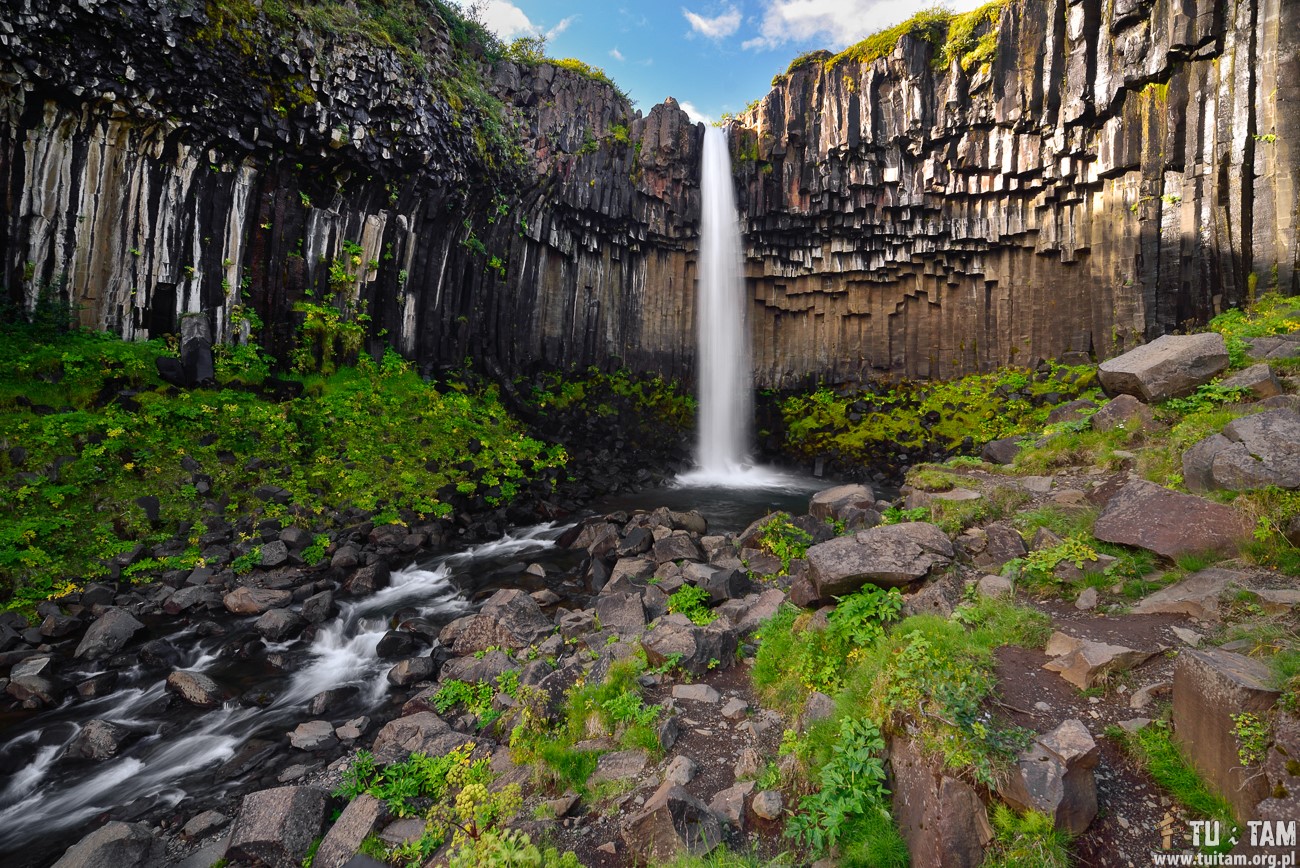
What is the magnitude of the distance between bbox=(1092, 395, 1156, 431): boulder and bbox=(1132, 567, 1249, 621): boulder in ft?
14.0

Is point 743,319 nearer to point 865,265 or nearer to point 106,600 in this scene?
point 865,265

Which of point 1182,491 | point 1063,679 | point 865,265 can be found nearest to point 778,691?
point 1063,679

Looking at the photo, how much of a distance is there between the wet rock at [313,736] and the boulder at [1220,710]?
6.88 m

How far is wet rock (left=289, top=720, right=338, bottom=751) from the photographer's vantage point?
5.80m

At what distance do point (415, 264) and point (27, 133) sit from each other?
27.4 ft

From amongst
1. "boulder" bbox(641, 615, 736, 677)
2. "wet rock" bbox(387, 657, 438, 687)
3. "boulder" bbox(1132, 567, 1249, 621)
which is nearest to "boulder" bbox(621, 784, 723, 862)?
"boulder" bbox(641, 615, 736, 677)

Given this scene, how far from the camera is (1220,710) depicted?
9.20 ft

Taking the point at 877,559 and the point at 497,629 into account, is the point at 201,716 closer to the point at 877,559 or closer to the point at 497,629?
the point at 497,629

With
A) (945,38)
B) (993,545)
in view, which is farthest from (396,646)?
(945,38)

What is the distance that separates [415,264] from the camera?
18000 millimetres

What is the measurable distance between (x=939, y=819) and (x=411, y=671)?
20.0 ft

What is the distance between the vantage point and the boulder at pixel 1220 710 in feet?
8.58

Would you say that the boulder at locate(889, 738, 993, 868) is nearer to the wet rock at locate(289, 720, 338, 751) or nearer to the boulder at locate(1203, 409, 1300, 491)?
the boulder at locate(1203, 409, 1300, 491)

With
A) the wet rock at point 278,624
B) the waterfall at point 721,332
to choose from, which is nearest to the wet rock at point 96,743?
the wet rock at point 278,624
